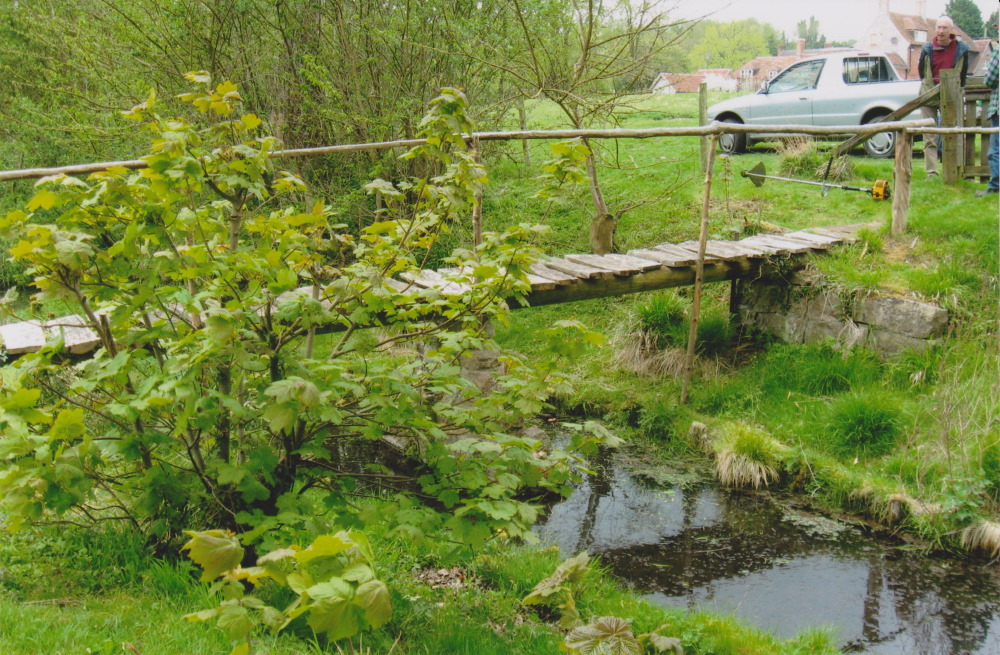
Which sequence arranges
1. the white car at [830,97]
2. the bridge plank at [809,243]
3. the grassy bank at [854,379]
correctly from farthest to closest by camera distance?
the white car at [830,97] < the bridge plank at [809,243] < the grassy bank at [854,379]

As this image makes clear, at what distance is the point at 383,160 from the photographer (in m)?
9.73

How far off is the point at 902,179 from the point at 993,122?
9.65ft

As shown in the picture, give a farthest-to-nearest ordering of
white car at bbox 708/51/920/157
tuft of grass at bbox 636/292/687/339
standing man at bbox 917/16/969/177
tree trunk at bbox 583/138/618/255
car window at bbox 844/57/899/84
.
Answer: car window at bbox 844/57/899/84 < white car at bbox 708/51/920/157 < standing man at bbox 917/16/969/177 < tree trunk at bbox 583/138/618/255 < tuft of grass at bbox 636/292/687/339

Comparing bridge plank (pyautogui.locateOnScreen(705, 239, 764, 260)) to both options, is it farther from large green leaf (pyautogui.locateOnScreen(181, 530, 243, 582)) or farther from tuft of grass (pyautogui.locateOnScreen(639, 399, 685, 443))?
large green leaf (pyautogui.locateOnScreen(181, 530, 243, 582))

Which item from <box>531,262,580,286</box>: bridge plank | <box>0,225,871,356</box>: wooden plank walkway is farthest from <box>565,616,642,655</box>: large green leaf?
<box>531,262,580,286</box>: bridge plank

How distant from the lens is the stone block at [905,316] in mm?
6871

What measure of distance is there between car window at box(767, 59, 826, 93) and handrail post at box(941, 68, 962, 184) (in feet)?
12.9

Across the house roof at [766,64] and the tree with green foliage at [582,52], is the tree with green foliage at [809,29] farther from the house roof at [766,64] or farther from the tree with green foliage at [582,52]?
the tree with green foliage at [582,52]

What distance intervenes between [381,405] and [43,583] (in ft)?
5.32

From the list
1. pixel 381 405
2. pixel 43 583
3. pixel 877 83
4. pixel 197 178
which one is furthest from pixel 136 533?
pixel 877 83

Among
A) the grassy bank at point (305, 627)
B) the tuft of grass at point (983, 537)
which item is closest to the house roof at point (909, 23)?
the tuft of grass at point (983, 537)

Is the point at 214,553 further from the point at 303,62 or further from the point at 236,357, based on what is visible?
the point at 303,62

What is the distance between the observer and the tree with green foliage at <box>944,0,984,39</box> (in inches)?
1622

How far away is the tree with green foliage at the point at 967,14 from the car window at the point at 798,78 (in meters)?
34.8
